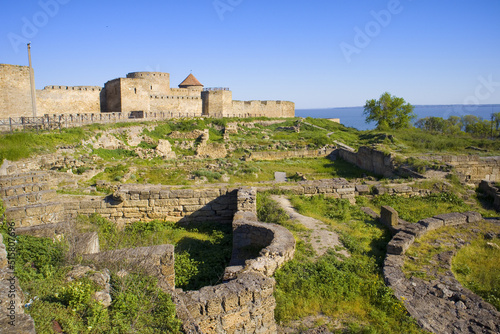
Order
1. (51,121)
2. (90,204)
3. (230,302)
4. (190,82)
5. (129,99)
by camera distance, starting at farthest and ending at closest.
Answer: (190,82) < (129,99) < (51,121) < (90,204) < (230,302)

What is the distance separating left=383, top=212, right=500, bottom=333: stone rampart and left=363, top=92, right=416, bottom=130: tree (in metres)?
41.8

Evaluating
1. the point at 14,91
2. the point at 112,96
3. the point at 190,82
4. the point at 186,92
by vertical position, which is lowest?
the point at 14,91

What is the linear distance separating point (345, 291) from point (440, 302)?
1604 millimetres

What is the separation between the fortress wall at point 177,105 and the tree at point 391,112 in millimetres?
24831

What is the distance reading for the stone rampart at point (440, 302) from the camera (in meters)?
5.14

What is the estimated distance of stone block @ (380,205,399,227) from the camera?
29.7ft

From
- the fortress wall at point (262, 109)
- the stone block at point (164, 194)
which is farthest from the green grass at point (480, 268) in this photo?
the fortress wall at point (262, 109)

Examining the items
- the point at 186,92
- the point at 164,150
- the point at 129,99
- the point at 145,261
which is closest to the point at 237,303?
the point at 145,261

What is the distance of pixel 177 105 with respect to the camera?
4250cm

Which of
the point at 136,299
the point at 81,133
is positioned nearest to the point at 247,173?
the point at 81,133

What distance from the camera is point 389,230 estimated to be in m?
8.96

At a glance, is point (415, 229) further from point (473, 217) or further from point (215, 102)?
point (215, 102)

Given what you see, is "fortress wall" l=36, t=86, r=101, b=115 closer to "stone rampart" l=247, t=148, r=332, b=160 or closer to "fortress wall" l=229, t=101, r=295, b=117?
"fortress wall" l=229, t=101, r=295, b=117

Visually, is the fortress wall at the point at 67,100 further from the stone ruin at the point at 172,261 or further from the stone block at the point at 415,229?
the stone block at the point at 415,229
